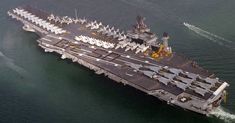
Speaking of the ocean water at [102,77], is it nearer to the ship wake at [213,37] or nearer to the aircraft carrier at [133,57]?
the ship wake at [213,37]

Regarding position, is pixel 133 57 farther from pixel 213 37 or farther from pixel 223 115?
pixel 223 115

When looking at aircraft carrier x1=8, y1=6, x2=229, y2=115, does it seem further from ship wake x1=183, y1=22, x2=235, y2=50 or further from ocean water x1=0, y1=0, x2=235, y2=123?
ship wake x1=183, y1=22, x2=235, y2=50

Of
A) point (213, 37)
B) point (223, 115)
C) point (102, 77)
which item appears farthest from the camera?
point (213, 37)

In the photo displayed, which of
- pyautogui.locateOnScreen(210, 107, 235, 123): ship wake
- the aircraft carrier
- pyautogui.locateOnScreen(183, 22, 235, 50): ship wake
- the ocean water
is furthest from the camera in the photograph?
pyautogui.locateOnScreen(183, 22, 235, 50): ship wake

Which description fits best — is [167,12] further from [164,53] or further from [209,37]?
[164,53]

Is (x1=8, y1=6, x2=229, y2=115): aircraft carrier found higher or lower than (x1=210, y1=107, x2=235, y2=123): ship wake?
higher

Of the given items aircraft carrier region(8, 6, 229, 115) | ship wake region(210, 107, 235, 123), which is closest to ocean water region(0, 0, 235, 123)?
ship wake region(210, 107, 235, 123)

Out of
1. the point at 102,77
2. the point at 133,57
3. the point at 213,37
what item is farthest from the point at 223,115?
the point at 213,37
